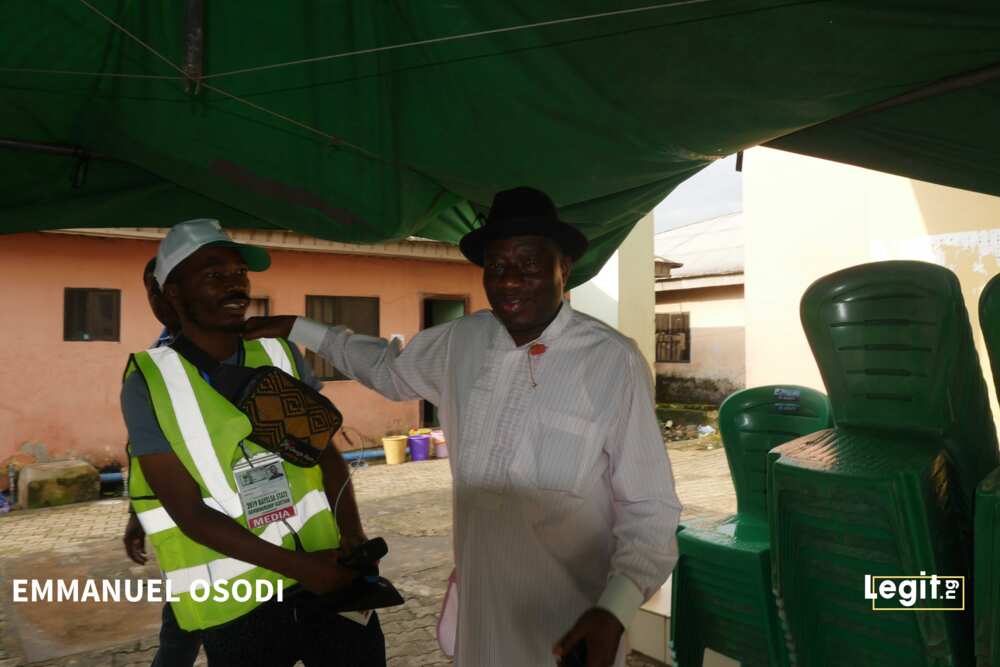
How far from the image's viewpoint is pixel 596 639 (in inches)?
53.2

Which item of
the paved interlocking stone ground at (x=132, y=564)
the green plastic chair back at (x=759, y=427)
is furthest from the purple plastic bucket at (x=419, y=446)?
the green plastic chair back at (x=759, y=427)

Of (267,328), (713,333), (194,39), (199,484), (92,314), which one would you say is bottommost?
(199,484)

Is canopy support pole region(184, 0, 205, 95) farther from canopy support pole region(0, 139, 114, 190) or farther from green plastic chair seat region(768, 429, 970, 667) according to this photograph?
green plastic chair seat region(768, 429, 970, 667)

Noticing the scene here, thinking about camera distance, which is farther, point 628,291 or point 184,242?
point 628,291

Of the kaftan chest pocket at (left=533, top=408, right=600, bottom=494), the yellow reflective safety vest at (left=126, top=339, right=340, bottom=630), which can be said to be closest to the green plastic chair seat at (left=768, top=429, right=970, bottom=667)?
the kaftan chest pocket at (left=533, top=408, right=600, bottom=494)

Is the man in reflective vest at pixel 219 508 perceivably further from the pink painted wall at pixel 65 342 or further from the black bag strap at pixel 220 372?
the pink painted wall at pixel 65 342

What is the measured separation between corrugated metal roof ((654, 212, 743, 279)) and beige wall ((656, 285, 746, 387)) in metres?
0.59

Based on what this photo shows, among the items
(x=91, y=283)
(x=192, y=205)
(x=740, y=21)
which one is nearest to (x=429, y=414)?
(x=91, y=283)

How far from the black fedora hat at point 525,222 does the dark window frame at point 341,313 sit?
8.44 meters

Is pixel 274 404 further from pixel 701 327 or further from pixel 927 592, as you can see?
pixel 701 327

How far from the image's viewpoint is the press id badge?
1.78 metres

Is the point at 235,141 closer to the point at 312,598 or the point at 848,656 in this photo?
the point at 312,598

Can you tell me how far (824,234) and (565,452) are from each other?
16.6ft

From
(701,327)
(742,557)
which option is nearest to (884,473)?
(742,557)
